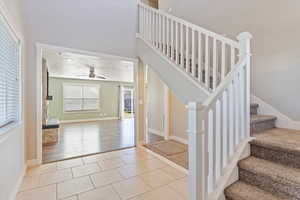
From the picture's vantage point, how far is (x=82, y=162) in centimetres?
291

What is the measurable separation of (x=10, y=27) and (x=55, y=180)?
2.12m

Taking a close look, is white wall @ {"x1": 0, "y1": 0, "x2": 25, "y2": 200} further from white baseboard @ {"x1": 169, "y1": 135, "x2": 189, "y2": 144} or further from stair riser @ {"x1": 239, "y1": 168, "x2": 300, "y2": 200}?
white baseboard @ {"x1": 169, "y1": 135, "x2": 189, "y2": 144}

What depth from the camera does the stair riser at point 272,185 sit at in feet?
3.94

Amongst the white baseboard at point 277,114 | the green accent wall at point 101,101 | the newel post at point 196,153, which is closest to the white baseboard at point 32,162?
the newel post at point 196,153

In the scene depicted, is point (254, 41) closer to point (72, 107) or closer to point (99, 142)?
point (99, 142)

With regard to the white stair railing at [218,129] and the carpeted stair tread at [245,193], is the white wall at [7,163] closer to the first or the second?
the white stair railing at [218,129]

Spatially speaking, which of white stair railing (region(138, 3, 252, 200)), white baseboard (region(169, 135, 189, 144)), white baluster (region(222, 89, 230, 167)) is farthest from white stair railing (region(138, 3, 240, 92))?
white baseboard (region(169, 135, 189, 144))

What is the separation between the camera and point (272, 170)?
136 cm

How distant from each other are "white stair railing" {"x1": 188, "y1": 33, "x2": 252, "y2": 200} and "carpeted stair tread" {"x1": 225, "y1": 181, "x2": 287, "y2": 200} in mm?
127

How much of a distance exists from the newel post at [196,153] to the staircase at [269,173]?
0.38 m

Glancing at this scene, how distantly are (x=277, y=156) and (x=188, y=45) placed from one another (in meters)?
1.79

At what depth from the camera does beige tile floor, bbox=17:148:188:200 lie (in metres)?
1.91

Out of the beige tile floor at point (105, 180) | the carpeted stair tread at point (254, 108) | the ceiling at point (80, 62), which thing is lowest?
the beige tile floor at point (105, 180)

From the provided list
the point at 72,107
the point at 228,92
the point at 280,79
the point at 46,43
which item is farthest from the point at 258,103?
the point at 72,107
